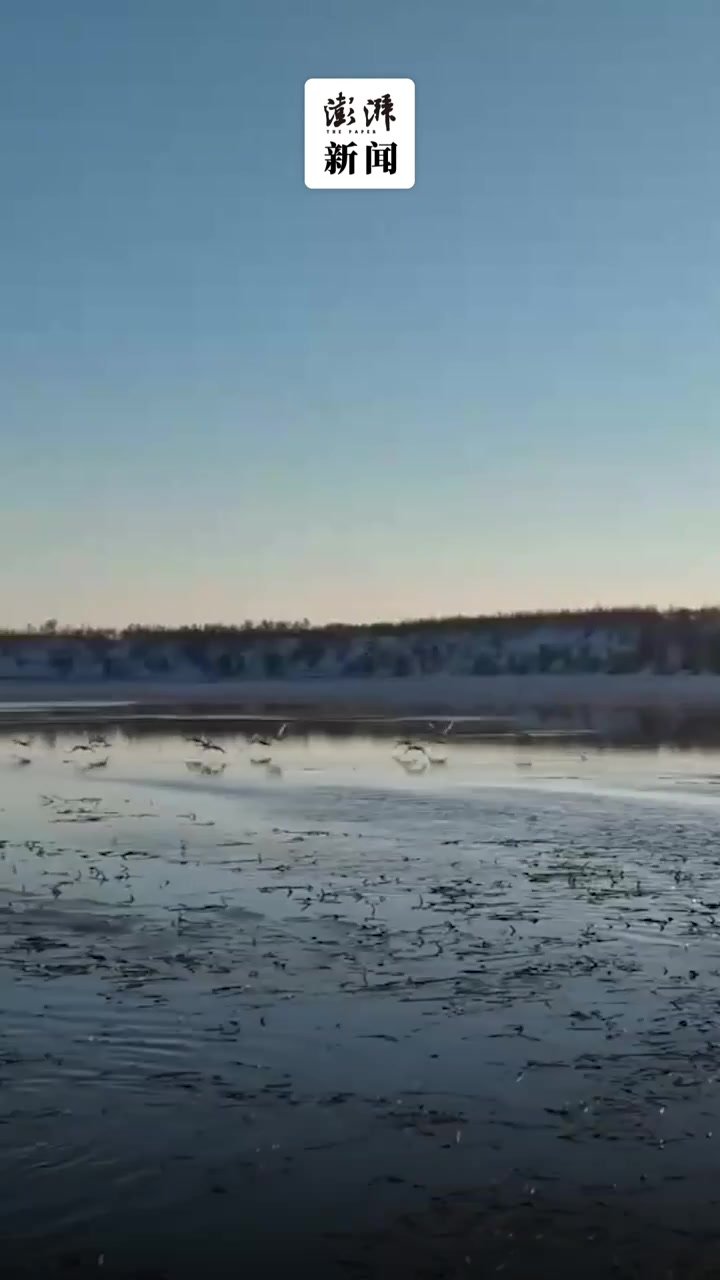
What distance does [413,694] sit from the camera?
234 ft

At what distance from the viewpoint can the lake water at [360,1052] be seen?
6.21 m

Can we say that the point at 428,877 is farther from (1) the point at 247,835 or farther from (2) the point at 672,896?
(1) the point at 247,835

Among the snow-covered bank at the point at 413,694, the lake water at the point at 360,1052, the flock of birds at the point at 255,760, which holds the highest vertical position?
the snow-covered bank at the point at 413,694

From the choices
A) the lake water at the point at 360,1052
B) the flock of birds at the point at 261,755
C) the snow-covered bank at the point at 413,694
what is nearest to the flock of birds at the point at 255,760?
the flock of birds at the point at 261,755

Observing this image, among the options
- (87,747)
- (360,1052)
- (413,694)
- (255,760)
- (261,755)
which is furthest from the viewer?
(413,694)

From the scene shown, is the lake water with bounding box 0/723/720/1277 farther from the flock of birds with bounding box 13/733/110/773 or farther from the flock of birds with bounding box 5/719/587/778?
the flock of birds with bounding box 13/733/110/773

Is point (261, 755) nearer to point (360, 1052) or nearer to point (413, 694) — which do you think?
point (360, 1052)

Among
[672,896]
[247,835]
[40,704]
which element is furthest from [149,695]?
[672,896]

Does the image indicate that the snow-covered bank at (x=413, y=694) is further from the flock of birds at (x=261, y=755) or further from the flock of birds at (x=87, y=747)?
the flock of birds at (x=87, y=747)

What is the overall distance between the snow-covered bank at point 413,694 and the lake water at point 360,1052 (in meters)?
36.4

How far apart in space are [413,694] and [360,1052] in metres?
62.7

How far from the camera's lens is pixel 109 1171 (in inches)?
268

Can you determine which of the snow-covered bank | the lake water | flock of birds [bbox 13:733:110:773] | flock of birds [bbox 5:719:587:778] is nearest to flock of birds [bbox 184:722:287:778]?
flock of birds [bbox 5:719:587:778]

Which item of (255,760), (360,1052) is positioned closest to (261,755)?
(255,760)
